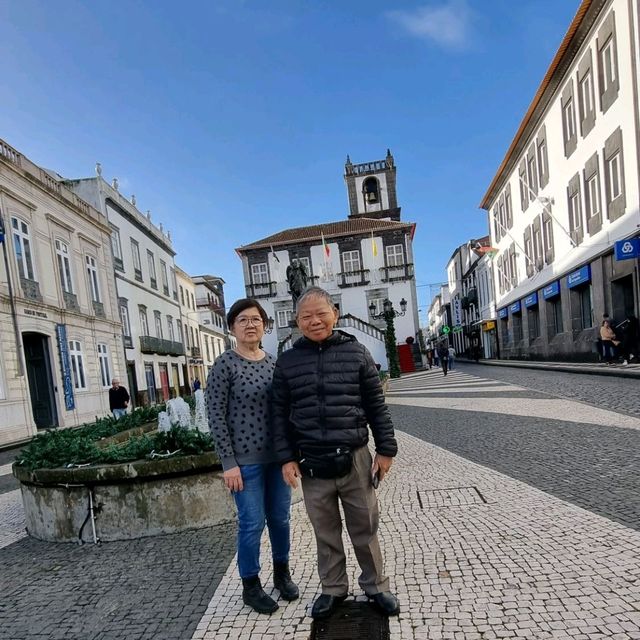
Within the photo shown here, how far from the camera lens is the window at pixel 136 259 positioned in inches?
1051

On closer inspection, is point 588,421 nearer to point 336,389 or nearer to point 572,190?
point 336,389

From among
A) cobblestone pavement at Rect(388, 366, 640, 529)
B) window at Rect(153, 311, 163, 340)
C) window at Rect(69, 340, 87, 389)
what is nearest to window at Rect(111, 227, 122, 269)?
window at Rect(153, 311, 163, 340)

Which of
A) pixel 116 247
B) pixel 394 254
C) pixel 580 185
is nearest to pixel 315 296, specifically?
pixel 580 185

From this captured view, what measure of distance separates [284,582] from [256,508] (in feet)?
1.59

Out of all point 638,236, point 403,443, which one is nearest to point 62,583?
point 403,443

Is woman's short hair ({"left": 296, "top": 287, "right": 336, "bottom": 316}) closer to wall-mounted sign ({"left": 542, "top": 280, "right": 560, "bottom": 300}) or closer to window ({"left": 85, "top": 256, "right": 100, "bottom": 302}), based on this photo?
window ({"left": 85, "top": 256, "right": 100, "bottom": 302})

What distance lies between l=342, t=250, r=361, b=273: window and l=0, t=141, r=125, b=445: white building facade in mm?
19830

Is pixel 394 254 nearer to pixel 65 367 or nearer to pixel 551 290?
pixel 551 290

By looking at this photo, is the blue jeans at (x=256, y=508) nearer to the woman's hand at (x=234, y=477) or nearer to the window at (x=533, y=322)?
the woman's hand at (x=234, y=477)

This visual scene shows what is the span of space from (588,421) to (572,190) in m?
15.3

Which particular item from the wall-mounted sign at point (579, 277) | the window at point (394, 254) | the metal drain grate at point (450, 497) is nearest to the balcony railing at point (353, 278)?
the window at point (394, 254)

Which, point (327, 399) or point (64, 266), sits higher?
point (64, 266)

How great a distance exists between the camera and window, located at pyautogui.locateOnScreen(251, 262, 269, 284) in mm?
37844

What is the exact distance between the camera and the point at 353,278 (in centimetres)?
3653
